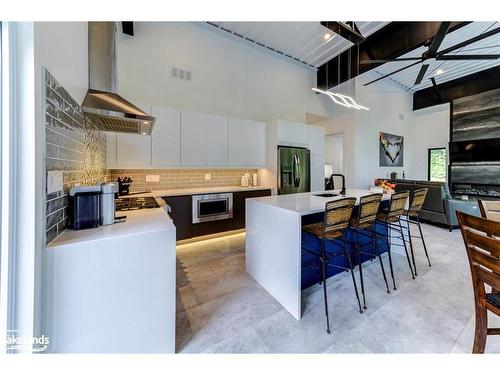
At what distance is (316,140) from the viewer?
4766 mm

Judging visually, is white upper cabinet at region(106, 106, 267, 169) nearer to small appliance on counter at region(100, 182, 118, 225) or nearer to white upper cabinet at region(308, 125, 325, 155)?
white upper cabinet at region(308, 125, 325, 155)

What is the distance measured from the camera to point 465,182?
6.09m

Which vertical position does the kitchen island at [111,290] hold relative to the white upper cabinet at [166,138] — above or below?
below

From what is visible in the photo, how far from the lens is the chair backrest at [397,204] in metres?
2.32

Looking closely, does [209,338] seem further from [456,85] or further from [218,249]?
[456,85]

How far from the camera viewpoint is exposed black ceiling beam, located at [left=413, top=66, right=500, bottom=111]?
5.63 metres

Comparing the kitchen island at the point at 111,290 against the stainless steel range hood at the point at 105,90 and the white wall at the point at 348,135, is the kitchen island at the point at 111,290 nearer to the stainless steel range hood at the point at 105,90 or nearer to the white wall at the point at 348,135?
the stainless steel range hood at the point at 105,90

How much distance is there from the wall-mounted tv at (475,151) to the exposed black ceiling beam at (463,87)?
146cm

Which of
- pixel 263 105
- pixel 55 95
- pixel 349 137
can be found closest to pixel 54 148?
pixel 55 95

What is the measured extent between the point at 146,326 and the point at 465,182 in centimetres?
868

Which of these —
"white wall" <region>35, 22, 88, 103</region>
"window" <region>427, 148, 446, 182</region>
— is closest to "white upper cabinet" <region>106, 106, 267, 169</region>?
"white wall" <region>35, 22, 88, 103</region>


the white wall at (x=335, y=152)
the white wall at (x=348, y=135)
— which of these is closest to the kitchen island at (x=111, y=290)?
the white wall at (x=348, y=135)

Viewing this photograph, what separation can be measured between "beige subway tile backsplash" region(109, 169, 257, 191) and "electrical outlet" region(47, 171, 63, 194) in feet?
7.12

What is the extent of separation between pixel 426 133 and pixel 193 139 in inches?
333
